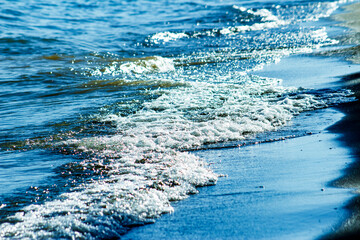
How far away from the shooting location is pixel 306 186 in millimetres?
3146

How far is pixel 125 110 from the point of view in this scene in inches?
240

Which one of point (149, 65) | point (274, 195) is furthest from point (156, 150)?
point (149, 65)

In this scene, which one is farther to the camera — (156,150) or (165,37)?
(165,37)

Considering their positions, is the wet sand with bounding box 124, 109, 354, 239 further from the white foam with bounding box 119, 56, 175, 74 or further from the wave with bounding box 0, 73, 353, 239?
the white foam with bounding box 119, 56, 175, 74

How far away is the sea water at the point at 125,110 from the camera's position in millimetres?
3092

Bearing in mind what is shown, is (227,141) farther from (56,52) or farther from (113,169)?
(56,52)

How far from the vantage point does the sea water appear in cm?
309

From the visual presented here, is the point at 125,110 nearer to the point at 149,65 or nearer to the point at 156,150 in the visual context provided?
the point at 156,150

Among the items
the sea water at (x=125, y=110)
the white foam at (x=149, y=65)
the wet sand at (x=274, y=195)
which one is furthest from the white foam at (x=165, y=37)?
the wet sand at (x=274, y=195)

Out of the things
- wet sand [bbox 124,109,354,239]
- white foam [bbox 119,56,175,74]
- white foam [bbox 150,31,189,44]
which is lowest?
wet sand [bbox 124,109,354,239]

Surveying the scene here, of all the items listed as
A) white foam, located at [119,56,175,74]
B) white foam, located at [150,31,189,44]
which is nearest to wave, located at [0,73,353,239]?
white foam, located at [119,56,175,74]

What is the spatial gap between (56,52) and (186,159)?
9095mm

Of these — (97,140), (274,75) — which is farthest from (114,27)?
(97,140)

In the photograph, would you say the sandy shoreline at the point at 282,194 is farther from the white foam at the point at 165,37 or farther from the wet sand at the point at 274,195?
the white foam at the point at 165,37
